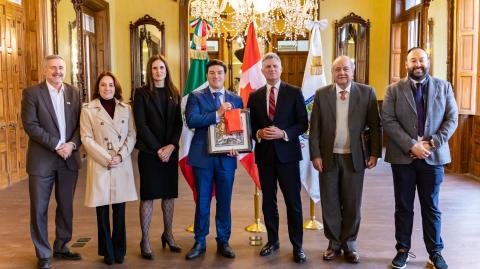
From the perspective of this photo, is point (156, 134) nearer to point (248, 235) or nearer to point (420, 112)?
point (248, 235)

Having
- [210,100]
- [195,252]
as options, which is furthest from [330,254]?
[210,100]

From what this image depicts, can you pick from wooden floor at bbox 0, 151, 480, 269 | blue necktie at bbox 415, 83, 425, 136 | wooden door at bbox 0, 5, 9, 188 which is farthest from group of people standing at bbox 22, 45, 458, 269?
wooden door at bbox 0, 5, 9, 188

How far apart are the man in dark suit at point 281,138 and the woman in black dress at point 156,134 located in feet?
2.18

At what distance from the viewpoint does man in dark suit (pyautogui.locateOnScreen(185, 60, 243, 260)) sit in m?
3.62

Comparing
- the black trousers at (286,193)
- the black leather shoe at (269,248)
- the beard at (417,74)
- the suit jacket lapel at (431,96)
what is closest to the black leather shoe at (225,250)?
the black leather shoe at (269,248)

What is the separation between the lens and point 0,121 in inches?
262

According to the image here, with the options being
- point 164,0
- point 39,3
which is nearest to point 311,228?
point 39,3

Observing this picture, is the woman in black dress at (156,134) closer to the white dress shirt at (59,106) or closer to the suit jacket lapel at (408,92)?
the white dress shirt at (59,106)

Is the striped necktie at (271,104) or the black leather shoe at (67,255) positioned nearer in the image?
the striped necktie at (271,104)

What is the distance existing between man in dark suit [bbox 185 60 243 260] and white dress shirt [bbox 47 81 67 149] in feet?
3.08

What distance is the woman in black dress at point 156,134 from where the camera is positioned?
364 centimetres

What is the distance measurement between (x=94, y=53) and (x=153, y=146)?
7211mm

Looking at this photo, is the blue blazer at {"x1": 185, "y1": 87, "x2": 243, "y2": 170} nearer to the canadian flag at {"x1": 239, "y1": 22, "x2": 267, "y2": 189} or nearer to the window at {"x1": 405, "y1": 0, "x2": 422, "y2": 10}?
the canadian flag at {"x1": 239, "y1": 22, "x2": 267, "y2": 189}

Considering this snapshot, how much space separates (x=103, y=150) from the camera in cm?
348
